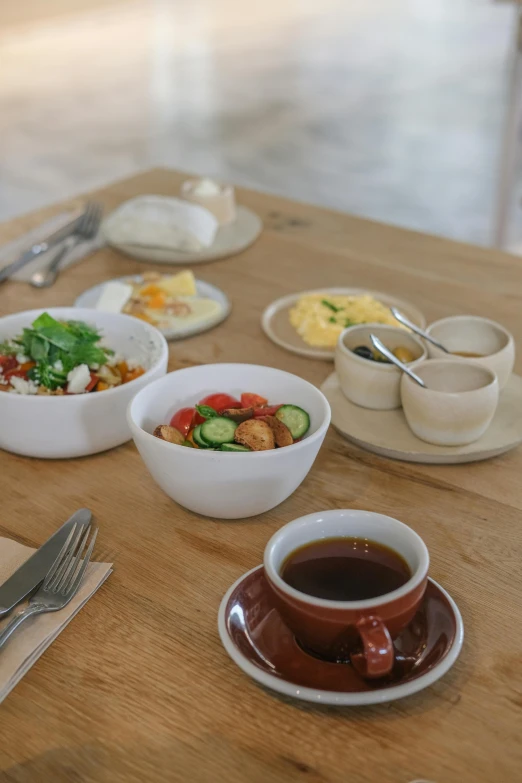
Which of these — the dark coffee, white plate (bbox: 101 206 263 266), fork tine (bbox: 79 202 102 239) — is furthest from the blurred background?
the dark coffee

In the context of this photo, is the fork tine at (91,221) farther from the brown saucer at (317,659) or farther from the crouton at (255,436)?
the brown saucer at (317,659)

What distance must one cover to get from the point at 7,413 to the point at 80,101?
5.80 metres

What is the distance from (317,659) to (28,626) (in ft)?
0.91

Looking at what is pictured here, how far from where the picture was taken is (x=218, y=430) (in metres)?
0.96

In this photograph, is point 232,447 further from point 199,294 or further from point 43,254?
point 43,254

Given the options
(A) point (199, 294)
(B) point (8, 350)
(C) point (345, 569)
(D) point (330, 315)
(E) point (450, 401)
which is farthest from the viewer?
(A) point (199, 294)

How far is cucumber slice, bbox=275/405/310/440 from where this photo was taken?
98 cm

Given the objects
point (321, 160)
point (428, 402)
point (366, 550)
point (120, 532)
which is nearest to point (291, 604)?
point (366, 550)

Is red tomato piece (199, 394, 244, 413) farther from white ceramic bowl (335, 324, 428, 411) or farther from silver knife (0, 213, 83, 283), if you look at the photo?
silver knife (0, 213, 83, 283)

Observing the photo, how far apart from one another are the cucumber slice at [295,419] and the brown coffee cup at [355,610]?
0.18 meters

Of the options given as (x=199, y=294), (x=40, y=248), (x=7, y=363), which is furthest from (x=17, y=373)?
(x=40, y=248)

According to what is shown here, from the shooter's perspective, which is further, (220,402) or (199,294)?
(199,294)

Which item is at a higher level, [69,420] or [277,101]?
[69,420]

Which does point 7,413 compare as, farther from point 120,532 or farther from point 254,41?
point 254,41
